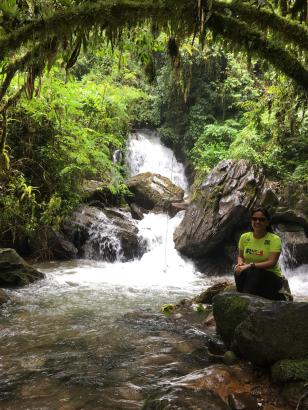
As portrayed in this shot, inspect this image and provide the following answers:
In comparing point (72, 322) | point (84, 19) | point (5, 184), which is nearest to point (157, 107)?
point (5, 184)

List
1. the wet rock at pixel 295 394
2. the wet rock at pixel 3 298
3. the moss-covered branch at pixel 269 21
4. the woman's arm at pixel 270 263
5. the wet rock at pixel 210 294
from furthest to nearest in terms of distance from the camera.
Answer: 1. the wet rock at pixel 210 294
2. the wet rock at pixel 3 298
3. the woman's arm at pixel 270 263
4. the moss-covered branch at pixel 269 21
5. the wet rock at pixel 295 394

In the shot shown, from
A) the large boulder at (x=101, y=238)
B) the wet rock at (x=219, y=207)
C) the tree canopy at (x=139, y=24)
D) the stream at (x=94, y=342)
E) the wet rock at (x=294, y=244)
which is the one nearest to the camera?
the tree canopy at (x=139, y=24)

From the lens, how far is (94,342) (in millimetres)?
5234

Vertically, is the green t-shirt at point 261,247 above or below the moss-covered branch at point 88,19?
below

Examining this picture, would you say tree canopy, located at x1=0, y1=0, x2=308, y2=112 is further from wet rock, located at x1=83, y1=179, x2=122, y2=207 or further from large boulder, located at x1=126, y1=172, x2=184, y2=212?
large boulder, located at x1=126, y1=172, x2=184, y2=212

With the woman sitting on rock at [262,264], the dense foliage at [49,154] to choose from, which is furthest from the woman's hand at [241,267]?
the dense foliage at [49,154]

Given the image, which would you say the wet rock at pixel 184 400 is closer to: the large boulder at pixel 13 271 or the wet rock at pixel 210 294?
the wet rock at pixel 210 294

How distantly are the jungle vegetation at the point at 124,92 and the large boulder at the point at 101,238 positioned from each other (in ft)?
2.56

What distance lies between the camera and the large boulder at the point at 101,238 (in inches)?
518

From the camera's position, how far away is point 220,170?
524 inches

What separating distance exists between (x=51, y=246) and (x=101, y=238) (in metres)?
1.79

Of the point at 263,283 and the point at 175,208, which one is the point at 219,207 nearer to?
the point at 175,208

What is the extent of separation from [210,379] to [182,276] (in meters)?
8.04

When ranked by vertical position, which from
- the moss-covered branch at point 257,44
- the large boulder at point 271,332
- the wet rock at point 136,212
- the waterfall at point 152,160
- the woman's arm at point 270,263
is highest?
the waterfall at point 152,160
